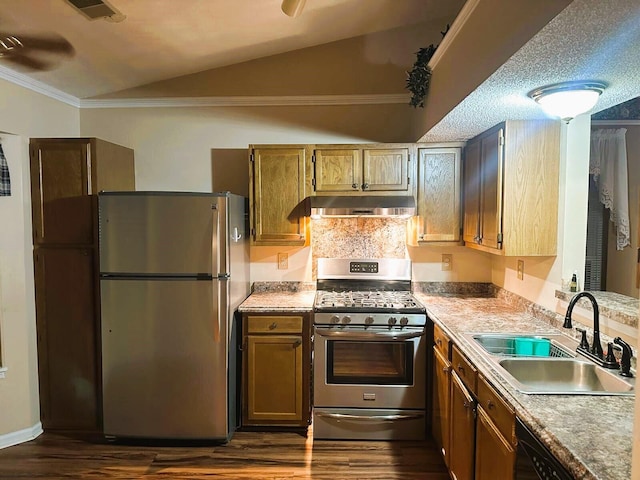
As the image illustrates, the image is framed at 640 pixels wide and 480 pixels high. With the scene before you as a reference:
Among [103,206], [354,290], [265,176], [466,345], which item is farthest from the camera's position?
[354,290]

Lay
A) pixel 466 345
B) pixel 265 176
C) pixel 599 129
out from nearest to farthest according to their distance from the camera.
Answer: pixel 466 345 → pixel 599 129 → pixel 265 176

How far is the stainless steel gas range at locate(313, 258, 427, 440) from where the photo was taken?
2811 millimetres

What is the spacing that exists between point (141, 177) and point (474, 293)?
303cm

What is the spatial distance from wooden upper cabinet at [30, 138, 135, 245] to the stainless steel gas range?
181 centimetres

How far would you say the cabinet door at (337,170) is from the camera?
3148 millimetres

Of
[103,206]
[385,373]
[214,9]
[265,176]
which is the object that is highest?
[214,9]

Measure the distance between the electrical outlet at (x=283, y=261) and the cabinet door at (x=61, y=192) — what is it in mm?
1441

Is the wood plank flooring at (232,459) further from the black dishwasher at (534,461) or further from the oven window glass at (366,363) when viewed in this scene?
the black dishwasher at (534,461)

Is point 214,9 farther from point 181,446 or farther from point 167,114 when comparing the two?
point 181,446

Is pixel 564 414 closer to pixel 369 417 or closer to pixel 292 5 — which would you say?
pixel 369 417

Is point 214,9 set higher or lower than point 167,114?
higher

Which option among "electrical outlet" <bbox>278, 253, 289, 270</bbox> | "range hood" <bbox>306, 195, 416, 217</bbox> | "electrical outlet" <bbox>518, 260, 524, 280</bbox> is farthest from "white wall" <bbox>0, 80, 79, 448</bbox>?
"electrical outlet" <bbox>518, 260, 524, 280</bbox>

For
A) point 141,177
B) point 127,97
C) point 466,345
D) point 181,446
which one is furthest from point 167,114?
point 466,345

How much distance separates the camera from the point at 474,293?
11.3 ft
